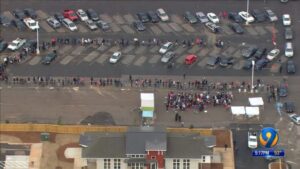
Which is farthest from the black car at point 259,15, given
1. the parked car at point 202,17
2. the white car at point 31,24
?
the white car at point 31,24

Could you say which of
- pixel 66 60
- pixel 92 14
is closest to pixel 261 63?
pixel 66 60

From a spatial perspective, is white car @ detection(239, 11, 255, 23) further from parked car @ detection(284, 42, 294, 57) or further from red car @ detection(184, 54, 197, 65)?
red car @ detection(184, 54, 197, 65)

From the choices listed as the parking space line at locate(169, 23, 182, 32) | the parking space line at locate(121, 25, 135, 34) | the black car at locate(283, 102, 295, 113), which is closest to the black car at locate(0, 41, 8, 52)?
the parking space line at locate(121, 25, 135, 34)

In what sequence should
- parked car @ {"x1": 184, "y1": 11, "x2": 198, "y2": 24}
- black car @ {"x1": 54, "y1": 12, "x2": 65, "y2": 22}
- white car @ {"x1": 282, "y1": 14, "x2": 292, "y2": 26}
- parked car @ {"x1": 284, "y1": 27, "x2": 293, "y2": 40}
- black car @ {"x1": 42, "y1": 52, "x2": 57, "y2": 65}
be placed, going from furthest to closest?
black car @ {"x1": 54, "y1": 12, "x2": 65, "y2": 22}, parked car @ {"x1": 184, "y1": 11, "x2": 198, "y2": 24}, white car @ {"x1": 282, "y1": 14, "x2": 292, "y2": 26}, parked car @ {"x1": 284, "y1": 27, "x2": 293, "y2": 40}, black car @ {"x1": 42, "y1": 52, "x2": 57, "y2": 65}

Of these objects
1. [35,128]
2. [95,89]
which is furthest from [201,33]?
[35,128]

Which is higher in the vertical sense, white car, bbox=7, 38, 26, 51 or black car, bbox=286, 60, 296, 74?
white car, bbox=7, 38, 26, 51

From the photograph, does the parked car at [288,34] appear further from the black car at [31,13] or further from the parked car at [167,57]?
the black car at [31,13]

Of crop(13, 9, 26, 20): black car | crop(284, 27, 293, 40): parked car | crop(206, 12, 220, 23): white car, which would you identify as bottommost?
crop(284, 27, 293, 40): parked car

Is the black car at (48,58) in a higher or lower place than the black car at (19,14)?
lower
